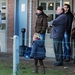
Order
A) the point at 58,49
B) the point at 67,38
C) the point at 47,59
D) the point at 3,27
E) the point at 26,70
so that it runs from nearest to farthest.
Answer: the point at 26,70 → the point at 58,49 → the point at 67,38 → the point at 47,59 → the point at 3,27

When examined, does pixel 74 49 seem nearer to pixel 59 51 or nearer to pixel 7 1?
pixel 59 51

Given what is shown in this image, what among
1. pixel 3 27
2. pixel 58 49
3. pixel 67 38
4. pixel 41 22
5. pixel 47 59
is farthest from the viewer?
pixel 3 27

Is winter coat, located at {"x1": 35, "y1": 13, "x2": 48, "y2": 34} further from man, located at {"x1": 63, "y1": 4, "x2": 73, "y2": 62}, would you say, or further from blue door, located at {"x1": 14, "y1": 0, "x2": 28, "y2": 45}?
blue door, located at {"x1": 14, "y1": 0, "x2": 28, "y2": 45}

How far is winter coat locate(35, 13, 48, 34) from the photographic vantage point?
12.7m

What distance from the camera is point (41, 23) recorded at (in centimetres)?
1279

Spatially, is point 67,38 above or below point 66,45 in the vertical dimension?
above

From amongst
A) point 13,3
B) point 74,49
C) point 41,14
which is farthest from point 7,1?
point 74,49

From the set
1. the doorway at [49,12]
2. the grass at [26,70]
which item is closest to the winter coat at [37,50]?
the grass at [26,70]

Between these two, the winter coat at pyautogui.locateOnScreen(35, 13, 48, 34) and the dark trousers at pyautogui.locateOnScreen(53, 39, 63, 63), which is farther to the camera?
the winter coat at pyautogui.locateOnScreen(35, 13, 48, 34)

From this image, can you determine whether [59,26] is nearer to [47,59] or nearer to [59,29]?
[59,29]

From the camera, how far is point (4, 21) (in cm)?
1462

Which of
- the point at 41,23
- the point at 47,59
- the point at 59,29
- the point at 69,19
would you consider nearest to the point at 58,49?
the point at 59,29

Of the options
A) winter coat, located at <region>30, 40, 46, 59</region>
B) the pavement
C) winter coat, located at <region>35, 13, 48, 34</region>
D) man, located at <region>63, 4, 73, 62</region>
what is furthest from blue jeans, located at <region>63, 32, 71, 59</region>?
winter coat, located at <region>30, 40, 46, 59</region>

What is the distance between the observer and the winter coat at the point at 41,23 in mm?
12695
